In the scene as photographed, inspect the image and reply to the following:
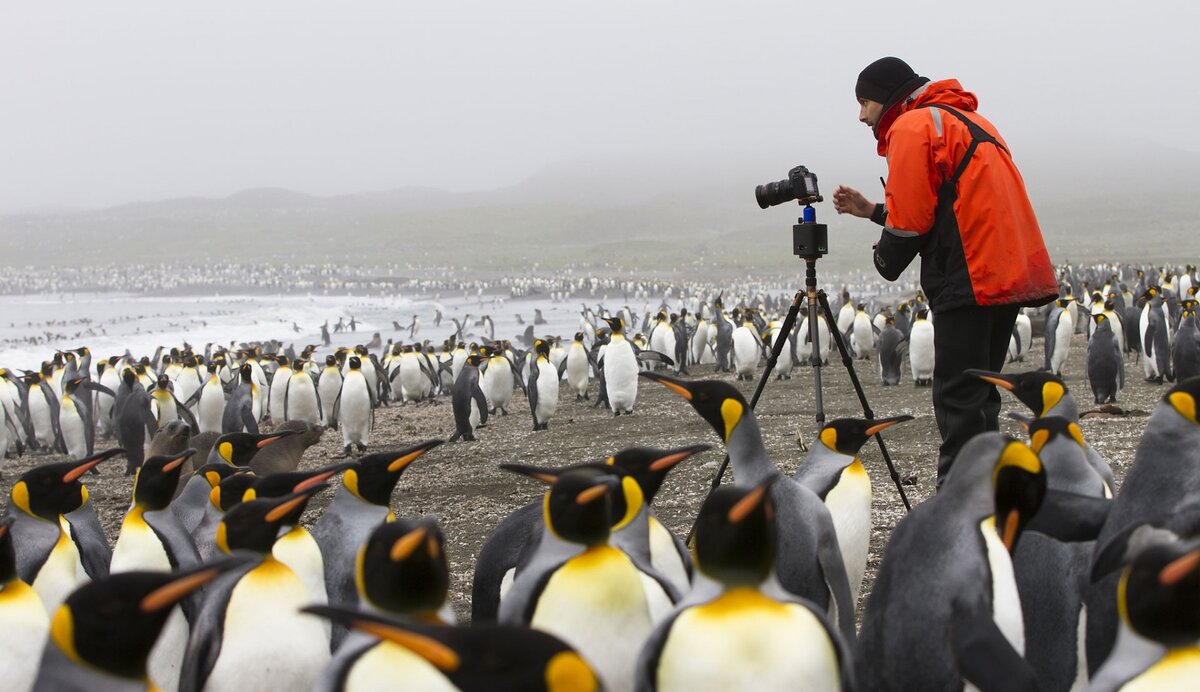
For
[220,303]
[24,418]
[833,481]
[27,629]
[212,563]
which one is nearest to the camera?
[212,563]

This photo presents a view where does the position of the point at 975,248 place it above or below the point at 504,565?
above

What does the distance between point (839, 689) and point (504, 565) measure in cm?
131

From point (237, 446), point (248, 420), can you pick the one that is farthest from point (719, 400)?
point (248, 420)

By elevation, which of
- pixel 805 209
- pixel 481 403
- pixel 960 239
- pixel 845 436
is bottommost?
pixel 481 403

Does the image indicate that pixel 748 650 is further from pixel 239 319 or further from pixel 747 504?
pixel 239 319

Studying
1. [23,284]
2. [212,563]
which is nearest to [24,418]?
[212,563]

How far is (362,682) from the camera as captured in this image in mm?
1916

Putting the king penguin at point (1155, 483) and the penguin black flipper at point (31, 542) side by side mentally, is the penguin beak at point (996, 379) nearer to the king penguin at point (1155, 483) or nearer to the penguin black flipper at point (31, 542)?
the king penguin at point (1155, 483)

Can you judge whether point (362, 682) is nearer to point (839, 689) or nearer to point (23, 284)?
point (839, 689)

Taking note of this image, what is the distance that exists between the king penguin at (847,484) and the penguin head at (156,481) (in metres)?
2.01

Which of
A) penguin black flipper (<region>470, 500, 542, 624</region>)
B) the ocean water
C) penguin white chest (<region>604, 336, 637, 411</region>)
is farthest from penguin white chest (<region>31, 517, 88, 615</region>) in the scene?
the ocean water

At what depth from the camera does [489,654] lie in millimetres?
1496

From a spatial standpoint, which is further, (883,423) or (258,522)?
(883,423)

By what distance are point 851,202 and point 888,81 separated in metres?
0.44
